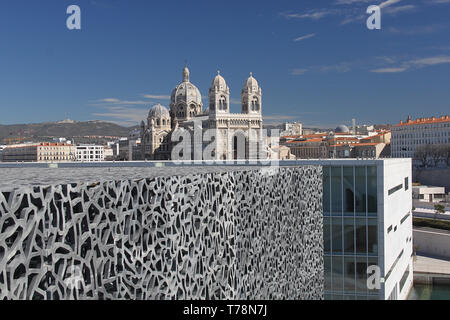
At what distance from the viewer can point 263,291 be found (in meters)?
15.1

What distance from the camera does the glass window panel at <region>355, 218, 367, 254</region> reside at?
21266mm

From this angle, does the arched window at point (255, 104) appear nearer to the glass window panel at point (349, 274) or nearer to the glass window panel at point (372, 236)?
the glass window panel at point (372, 236)

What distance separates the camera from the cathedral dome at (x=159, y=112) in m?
88.1

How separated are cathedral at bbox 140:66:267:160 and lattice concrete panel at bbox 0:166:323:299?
62.0 meters

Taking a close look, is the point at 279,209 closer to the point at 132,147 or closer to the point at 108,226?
the point at 108,226

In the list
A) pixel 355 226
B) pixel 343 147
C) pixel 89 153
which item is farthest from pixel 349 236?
pixel 89 153

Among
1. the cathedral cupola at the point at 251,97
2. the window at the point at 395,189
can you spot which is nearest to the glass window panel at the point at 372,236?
the window at the point at 395,189

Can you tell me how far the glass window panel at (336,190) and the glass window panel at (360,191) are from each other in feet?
2.40

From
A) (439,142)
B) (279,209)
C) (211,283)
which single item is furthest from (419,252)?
(439,142)

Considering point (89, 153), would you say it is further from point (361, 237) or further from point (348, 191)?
point (361, 237)

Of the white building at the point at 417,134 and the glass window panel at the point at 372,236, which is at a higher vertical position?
the white building at the point at 417,134

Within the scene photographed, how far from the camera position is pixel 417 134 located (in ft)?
356

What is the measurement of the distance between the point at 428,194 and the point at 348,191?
160ft
